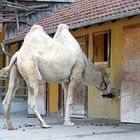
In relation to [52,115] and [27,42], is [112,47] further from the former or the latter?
[52,115]

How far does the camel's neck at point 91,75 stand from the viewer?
1314 centimetres

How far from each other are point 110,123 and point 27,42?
299 cm

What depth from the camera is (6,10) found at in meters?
21.0

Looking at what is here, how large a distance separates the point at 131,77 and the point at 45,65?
7.91ft

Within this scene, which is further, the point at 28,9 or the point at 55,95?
the point at 28,9

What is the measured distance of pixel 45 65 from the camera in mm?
12273

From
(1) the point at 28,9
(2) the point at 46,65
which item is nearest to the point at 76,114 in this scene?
(2) the point at 46,65

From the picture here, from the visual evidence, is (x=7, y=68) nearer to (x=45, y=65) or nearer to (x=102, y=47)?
(x=45, y=65)

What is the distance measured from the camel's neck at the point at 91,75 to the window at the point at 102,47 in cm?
132

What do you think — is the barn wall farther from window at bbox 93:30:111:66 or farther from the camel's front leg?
the camel's front leg

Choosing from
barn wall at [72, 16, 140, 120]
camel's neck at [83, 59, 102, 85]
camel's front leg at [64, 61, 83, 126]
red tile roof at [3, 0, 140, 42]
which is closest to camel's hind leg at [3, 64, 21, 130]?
camel's front leg at [64, 61, 83, 126]

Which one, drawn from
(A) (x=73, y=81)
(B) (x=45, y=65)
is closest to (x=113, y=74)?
(A) (x=73, y=81)

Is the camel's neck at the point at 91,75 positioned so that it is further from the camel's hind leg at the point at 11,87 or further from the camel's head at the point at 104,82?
the camel's hind leg at the point at 11,87

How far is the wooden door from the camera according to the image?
13031 millimetres
